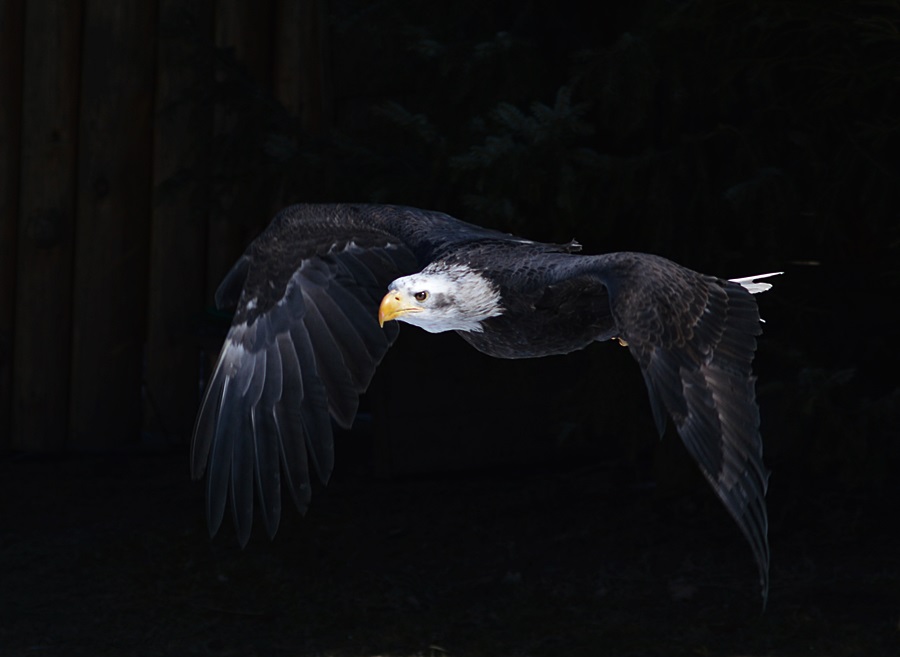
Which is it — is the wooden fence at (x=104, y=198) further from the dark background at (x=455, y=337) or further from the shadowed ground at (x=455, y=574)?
the shadowed ground at (x=455, y=574)

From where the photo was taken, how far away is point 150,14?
7398 millimetres

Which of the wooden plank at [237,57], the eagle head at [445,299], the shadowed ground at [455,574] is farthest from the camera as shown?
the wooden plank at [237,57]

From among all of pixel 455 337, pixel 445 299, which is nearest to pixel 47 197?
pixel 455 337

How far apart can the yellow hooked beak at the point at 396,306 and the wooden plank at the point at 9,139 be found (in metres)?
4.70

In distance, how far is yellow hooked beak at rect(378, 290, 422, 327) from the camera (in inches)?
132

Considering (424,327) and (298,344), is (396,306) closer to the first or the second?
(424,327)

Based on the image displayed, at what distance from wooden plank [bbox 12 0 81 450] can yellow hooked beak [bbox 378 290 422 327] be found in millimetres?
4526

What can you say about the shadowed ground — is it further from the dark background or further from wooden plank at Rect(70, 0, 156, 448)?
wooden plank at Rect(70, 0, 156, 448)

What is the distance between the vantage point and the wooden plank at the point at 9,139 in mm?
7406

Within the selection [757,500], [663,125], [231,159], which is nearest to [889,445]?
[663,125]

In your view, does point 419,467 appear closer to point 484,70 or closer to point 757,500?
point 484,70

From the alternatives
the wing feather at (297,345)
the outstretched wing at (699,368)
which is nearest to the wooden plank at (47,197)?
the wing feather at (297,345)

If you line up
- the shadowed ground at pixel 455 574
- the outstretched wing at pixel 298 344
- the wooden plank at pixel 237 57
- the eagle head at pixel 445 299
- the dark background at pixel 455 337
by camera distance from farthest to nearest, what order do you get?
the wooden plank at pixel 237 57
the shadowed ground at pixel 455 574
the dark background at pixel 455 337
the outstretched wing at pixel 298 344
the eagle head at pixel 445 299

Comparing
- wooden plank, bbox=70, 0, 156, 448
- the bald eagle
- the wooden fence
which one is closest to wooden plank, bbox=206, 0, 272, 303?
the wooden fence
